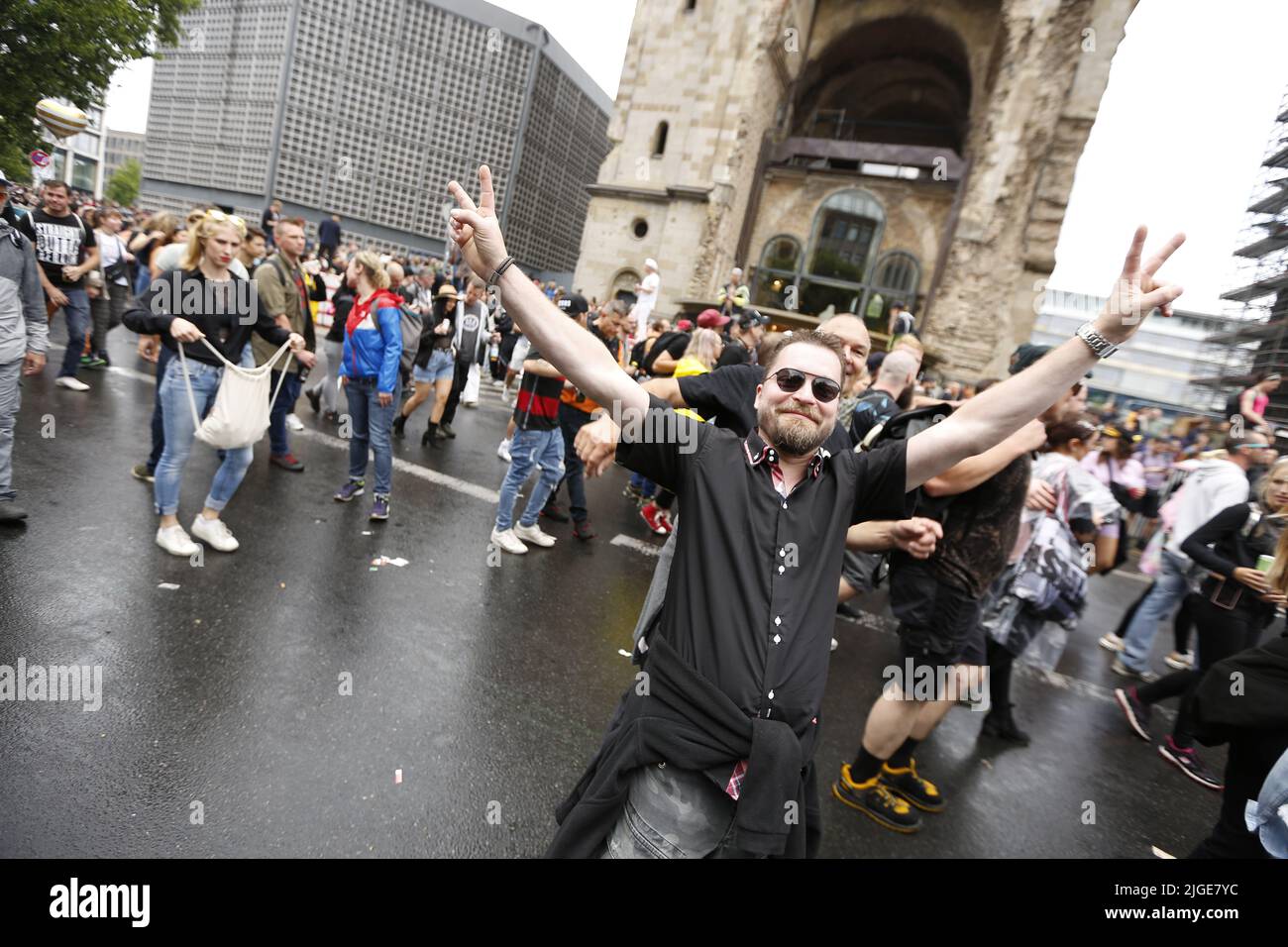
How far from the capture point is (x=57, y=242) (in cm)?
614

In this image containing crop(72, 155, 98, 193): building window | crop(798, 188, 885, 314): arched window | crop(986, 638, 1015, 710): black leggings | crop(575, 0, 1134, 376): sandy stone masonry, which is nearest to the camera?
crop(986, 638, 1015, 710): black leggings

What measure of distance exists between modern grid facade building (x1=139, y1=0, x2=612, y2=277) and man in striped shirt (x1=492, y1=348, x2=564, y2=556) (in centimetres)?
4577

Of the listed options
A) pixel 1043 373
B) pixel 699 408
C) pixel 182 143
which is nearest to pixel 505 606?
pixel 699 408

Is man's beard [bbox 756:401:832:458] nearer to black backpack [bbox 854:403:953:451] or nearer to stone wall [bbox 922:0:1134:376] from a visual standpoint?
black backpack [bbox 854:403:953:451]

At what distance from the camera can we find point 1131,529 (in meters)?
12.2

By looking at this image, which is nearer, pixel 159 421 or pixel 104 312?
pixel 159 421

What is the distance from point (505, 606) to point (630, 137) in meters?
24.5

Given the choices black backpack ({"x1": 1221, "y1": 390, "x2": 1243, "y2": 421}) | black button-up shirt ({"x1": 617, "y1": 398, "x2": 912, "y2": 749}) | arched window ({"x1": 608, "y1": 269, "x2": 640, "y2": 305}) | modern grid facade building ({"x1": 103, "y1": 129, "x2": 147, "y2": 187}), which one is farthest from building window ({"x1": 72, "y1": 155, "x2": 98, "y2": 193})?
black backpack ({"x1": 1221, "y1": 390, "x2": 1243, "y2": 421})

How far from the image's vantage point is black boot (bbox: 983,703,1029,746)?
4.21 metres

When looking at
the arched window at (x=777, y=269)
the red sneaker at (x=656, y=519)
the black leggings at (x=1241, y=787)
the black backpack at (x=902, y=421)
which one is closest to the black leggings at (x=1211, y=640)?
the black leggings at (x=1241, y=787)

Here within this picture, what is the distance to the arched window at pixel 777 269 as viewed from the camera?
24.5m

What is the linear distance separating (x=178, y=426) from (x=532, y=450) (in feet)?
7.94

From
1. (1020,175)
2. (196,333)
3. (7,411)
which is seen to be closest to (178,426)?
(196,333)
